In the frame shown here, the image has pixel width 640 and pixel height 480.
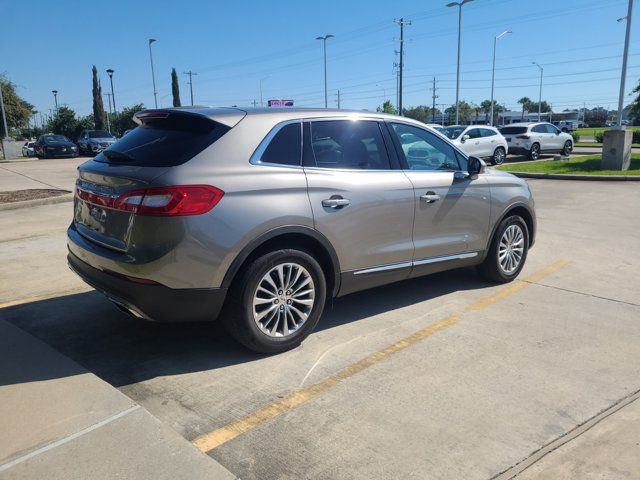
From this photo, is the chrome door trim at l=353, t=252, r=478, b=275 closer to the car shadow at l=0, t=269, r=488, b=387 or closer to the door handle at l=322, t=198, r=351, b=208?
the car shadow at l=0, t=269, r=488, b=387

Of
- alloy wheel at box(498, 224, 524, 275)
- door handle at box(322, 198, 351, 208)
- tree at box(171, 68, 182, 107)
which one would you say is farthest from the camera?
tree at box(171, 68, 182, 107)

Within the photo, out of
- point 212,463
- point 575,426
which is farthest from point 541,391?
point 212,463

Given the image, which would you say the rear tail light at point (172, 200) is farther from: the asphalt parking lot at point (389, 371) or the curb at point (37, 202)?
the curb at point (37, 202)

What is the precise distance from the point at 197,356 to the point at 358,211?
5.43ft

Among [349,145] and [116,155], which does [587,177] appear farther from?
[116,155]

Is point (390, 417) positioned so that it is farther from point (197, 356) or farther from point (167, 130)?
point (167, 130)

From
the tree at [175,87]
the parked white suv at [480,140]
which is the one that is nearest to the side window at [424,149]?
the parked white suv at [480,140]

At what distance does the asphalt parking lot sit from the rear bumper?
45 centimetres

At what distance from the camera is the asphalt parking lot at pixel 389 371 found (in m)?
2.89

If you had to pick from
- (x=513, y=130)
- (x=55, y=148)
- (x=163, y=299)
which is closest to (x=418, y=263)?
(x=163, y=299)

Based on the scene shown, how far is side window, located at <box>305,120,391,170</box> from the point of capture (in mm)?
4270

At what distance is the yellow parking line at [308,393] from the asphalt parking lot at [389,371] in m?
0.01

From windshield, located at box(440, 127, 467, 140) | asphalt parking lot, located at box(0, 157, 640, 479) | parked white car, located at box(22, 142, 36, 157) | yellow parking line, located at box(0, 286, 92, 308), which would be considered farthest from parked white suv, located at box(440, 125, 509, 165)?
parked white car, located at box(22, 142, 36, 157)

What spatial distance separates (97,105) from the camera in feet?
210
